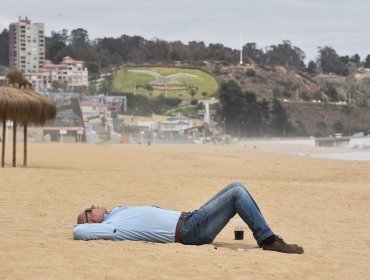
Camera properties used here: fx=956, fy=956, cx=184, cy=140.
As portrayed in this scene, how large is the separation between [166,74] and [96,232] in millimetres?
103006

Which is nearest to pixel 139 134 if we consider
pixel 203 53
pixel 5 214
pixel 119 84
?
pixel 119 84

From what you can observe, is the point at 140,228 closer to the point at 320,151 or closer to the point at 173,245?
the point at 173,245

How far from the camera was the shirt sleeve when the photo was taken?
22.1 ft

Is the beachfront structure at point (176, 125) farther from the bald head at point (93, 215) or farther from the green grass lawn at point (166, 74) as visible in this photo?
the bald head at point (93, 215)

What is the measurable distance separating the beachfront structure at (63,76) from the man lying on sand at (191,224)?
3819 inches

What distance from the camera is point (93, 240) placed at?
6738mm

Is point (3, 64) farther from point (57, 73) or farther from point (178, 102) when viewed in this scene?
point (178, 102)

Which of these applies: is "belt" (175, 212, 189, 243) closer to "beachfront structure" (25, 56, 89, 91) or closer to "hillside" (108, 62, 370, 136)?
"hillside" (108, 62, 370, 136)

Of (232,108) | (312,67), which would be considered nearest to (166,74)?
(232,108)

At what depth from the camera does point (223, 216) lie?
6.74 meters

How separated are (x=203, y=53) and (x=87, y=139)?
60.3m

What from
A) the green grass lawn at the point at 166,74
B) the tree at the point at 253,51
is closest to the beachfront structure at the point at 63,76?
the green grass lawn at the point at 166,74

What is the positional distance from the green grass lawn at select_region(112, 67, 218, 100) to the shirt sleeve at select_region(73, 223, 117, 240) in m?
92.1

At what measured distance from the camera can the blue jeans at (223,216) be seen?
6.71m
